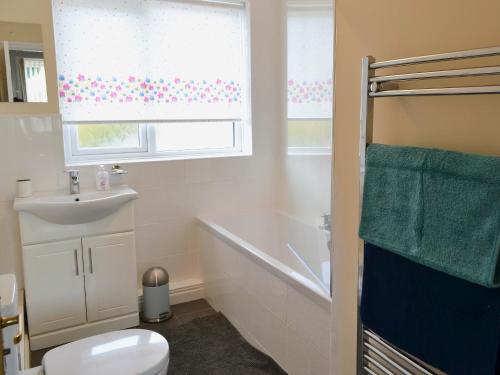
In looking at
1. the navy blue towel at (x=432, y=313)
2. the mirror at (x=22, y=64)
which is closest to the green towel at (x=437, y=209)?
the navy blue towel at (x=432, y=313)

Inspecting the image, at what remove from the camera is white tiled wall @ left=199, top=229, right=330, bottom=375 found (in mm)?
1913

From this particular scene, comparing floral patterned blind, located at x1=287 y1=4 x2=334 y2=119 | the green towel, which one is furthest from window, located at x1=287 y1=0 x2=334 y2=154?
the green towel

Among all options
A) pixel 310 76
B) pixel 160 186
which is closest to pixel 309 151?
pixel 310 76

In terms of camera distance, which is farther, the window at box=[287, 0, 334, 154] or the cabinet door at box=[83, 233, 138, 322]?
the window at box=[287, 0, 334, 154]

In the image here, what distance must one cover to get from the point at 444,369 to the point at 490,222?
38 centimetres

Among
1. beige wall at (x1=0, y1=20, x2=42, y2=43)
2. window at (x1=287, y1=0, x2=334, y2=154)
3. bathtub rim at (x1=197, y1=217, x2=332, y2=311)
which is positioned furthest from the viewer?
window at (x1=287, y1=0, x2=334, y2=154)

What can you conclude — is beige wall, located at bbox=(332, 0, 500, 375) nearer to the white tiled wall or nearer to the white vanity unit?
the white tiled wall

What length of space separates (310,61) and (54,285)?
2.26m

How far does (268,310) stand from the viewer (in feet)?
7.52

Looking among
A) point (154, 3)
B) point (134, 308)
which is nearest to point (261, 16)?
point (154, 3)

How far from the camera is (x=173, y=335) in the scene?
265cm

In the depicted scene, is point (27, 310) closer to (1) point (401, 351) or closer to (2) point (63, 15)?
(2) point (63, 15)

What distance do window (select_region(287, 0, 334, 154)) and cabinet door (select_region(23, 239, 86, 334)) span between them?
1.73 metres

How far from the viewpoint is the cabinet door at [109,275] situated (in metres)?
2.58
